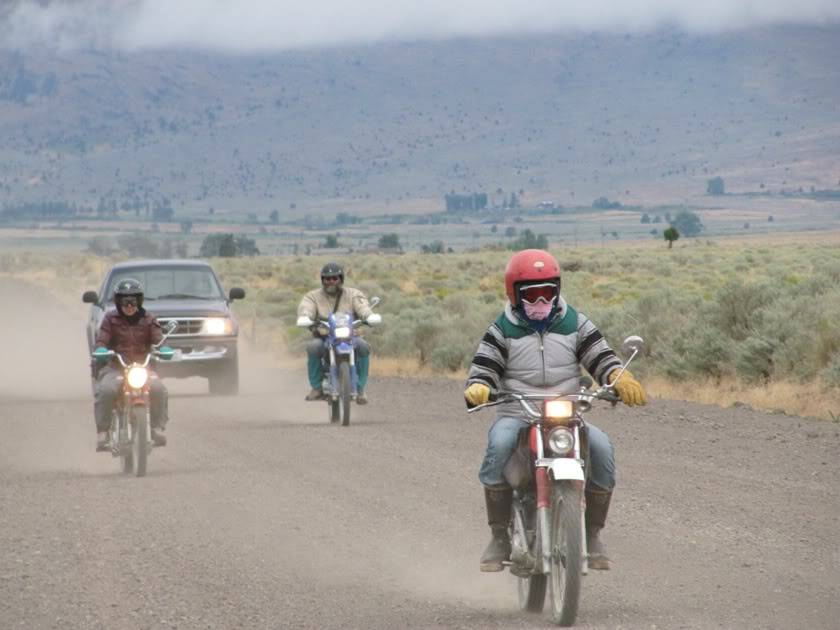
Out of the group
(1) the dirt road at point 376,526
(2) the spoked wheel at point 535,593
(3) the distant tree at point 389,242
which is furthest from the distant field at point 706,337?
(3) the distant tree at point 389,242

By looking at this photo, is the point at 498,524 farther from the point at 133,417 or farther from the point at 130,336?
the point at 130,336

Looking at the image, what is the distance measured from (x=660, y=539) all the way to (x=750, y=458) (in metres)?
4.72

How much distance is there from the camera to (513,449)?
8.96 m

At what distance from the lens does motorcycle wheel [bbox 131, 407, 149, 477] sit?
15.1 m

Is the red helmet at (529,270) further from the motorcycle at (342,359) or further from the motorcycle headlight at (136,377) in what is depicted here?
the motorcycle at (342,359)

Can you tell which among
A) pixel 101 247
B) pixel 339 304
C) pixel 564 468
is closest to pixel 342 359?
pixel 339 304

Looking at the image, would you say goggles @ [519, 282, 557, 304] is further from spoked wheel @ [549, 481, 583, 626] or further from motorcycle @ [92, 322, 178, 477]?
motorcycle @ [92, 322, 178, 477]

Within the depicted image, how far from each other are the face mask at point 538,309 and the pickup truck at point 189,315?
49.1 ft

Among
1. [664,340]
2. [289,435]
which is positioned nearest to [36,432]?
[289,435]

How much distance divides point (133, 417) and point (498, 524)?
665cm

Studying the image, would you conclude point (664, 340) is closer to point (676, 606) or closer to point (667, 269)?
point (676, 606)

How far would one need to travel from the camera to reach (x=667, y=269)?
74125 mm

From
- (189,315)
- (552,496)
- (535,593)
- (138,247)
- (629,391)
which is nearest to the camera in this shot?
(552,496)

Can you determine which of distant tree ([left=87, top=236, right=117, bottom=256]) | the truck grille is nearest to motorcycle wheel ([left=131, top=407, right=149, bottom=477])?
the truck grille
